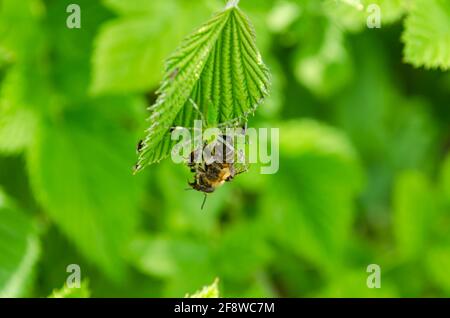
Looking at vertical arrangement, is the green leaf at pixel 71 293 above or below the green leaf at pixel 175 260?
below

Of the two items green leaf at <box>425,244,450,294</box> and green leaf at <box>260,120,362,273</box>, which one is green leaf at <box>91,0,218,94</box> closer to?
green leaf at <box>260,120,362,273</box>

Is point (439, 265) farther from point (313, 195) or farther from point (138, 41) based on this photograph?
point (138, 41)

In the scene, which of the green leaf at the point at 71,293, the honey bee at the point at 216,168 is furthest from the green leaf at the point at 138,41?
the honey bee at the point at 216,168

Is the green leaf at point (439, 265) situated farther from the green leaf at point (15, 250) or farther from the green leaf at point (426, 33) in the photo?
the green leaf at point (15, 250)

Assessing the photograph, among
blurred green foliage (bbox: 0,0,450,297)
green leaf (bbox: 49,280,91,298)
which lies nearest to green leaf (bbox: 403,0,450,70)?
blurred green foliage (bbox: 0,0,450,297)

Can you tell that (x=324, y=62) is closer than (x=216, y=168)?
No

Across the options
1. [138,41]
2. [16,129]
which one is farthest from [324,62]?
[16,129]
